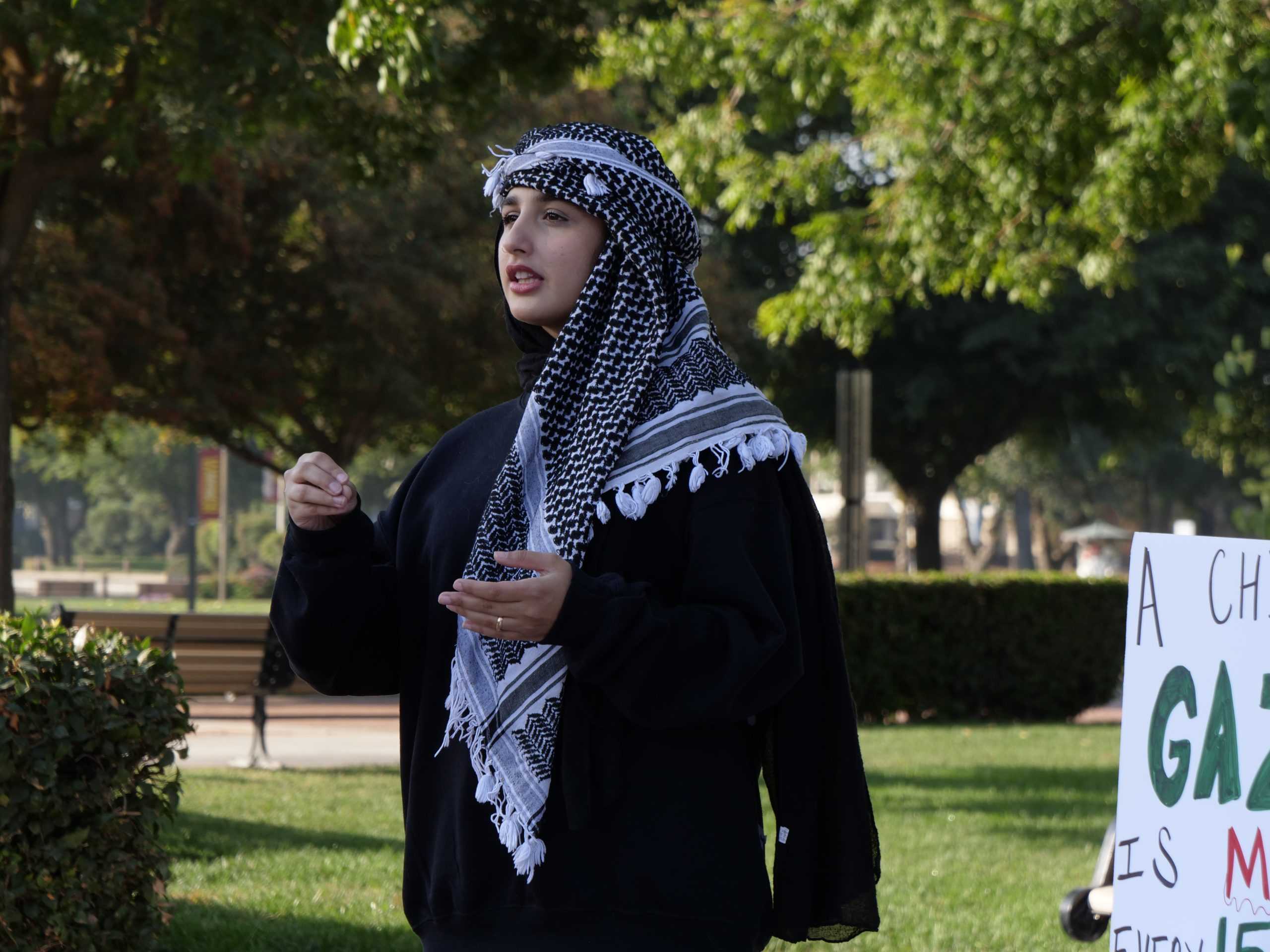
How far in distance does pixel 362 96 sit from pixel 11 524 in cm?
323

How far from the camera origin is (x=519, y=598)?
1835 mm

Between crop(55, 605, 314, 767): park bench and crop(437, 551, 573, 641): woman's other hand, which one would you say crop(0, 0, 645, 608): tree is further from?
crop(437, 551, 573, 641): woman's other hand

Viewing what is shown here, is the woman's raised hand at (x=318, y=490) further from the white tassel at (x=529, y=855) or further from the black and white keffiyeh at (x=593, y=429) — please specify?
the white tassel at (x=529, y=855)

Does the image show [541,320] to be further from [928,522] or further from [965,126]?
[928,522]

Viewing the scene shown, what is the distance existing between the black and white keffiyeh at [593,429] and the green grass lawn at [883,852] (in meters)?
3.55

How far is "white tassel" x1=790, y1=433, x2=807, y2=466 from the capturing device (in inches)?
→ 84.0

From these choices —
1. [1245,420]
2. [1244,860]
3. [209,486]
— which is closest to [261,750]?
[1244,860]

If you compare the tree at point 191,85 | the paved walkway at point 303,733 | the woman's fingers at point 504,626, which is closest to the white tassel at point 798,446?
the woman's fingers at point 504,626

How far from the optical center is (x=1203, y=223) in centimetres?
2545

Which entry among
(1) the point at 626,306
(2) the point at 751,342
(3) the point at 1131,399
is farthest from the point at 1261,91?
(3) the point at 1131,399

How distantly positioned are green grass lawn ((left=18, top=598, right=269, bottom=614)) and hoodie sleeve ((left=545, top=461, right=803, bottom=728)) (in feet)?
107

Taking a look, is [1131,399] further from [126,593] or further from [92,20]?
[126,593]

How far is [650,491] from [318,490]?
44 centimetres

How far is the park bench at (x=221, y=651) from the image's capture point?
1060cm
